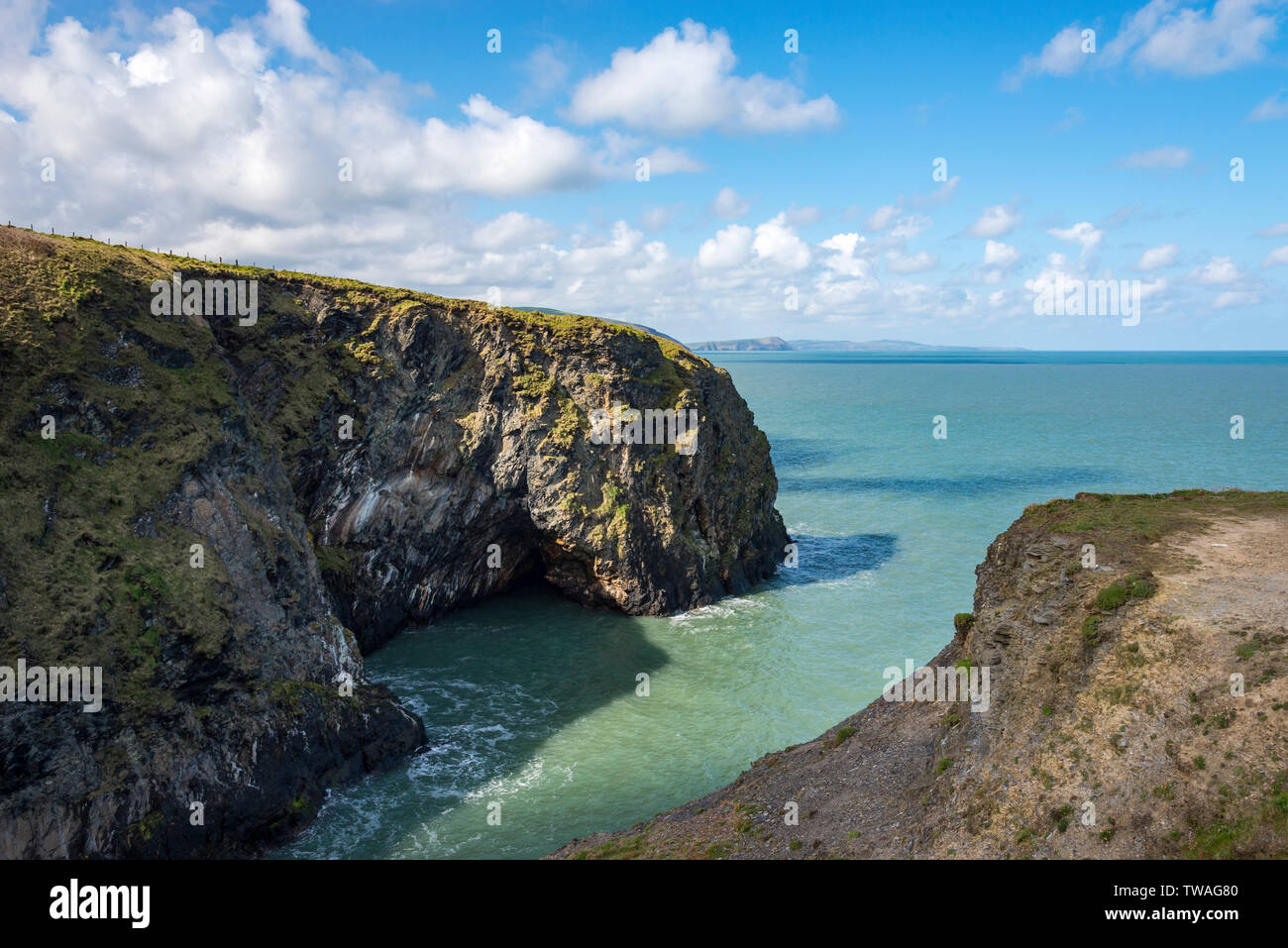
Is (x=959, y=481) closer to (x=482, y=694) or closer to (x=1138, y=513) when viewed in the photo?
(x=1138, y=513)

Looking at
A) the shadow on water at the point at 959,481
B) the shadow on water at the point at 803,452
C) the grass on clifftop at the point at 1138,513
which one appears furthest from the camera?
the shadow on water at the point at 803,452

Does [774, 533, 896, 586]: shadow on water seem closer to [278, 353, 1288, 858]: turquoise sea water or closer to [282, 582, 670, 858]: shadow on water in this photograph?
[278, 353, 1288, 858]: turquoise sea water

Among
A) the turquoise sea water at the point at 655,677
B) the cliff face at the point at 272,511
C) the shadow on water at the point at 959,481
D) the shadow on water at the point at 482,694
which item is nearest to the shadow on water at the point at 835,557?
the turquoise sea water at the point at 655,677

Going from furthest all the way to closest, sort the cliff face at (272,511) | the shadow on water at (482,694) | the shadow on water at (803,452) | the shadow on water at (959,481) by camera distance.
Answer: the shadow on water at (803,452), the shadow on water at (959,481), the shadow on water at (482,694), the cliff face at (272,511)

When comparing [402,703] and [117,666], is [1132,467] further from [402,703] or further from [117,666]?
[117,666]

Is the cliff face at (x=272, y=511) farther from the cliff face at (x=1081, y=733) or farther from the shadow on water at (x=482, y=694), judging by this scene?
the cliff face at (x=1081, y=733)

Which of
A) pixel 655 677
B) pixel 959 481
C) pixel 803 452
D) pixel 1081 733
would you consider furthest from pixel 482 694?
pixel 803 452
